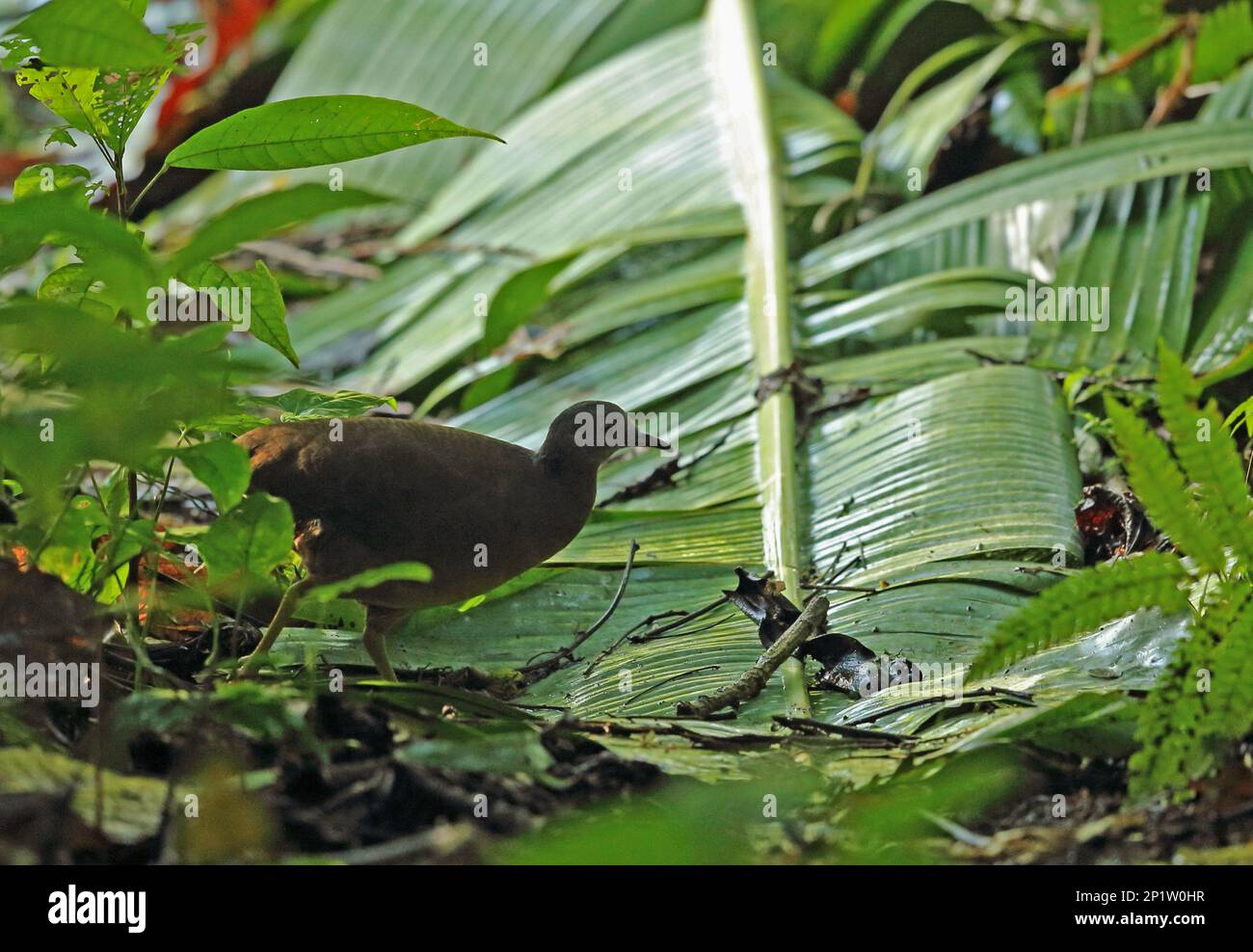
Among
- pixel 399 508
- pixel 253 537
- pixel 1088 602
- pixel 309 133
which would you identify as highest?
pixel 309 133

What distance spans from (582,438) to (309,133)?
0.92 metres

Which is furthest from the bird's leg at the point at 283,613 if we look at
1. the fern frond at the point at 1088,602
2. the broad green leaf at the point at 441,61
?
the broad green leaf at the point at 441,61

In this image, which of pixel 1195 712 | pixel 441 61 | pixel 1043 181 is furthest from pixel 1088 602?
pixel 441 61

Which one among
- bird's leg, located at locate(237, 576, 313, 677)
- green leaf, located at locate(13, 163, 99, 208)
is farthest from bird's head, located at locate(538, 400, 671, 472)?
green leaf, located at locate(13, 163, 99, 208)

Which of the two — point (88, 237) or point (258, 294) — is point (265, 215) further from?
point (258, 294)

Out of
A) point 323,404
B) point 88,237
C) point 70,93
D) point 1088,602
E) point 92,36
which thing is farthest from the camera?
point 323,404

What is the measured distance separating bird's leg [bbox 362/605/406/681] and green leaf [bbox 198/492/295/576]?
67 centimetres

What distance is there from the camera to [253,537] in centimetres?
193

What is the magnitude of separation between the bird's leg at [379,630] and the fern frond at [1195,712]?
1369mm

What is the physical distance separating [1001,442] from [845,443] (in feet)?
1.34
